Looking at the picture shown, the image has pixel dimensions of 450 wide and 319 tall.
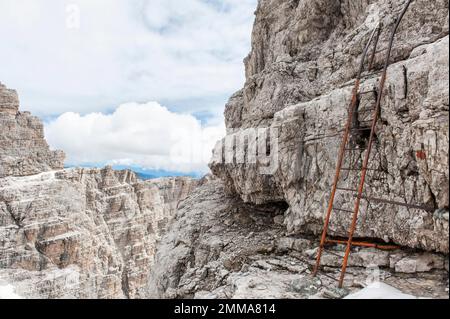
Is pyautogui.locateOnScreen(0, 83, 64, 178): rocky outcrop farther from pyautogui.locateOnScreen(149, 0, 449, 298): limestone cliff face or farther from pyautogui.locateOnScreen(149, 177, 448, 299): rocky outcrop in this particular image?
pyautogui.locateOnScreen(149, 0, 449, 298): limestone cliff face

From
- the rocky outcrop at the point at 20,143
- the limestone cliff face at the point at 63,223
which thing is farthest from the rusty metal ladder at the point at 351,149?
the rocky outcrop at the point at 20,143

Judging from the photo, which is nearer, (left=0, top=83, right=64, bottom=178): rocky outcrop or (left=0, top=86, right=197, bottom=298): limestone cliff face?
(left=0, top=86, right=197, bottom=298): limestone cliff face

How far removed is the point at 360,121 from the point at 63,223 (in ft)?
269

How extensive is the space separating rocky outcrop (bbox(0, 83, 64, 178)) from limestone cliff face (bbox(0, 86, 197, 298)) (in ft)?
0.75

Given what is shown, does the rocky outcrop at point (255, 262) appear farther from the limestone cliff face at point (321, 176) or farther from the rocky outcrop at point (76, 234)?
Result: the rocky outcrop at point (76, 234)

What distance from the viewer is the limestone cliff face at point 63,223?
67.6 metres

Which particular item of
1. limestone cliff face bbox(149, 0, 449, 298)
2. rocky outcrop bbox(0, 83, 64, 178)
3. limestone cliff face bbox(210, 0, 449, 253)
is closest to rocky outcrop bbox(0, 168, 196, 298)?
rocky outcrop bbox(0, 83, 64, 178)

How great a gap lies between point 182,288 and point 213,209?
527cm

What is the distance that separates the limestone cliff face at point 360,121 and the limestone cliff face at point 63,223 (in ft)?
209

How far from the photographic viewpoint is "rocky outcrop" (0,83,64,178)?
260 ft

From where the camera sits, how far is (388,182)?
7.69 meters

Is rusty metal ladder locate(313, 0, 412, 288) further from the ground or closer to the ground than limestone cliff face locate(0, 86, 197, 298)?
further from the ground

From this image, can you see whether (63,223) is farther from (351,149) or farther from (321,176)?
(351,149)
